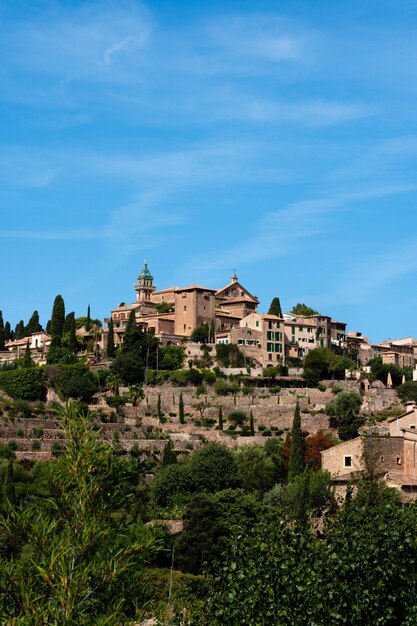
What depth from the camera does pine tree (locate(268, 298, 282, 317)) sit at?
94.4 meters

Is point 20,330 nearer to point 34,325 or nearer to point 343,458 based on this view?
point 34,325

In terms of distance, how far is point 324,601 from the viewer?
71.3ft

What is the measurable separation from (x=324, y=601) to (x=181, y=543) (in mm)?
21564

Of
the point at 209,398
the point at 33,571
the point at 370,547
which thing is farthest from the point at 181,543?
the point at 209,398

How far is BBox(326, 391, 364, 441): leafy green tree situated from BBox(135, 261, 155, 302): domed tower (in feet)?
102

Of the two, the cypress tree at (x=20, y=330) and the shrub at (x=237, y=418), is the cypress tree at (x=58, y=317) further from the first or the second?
the shrub at (x=237, y=418)

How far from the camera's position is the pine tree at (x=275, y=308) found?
94.4 metres

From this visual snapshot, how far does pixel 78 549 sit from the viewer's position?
674 inches

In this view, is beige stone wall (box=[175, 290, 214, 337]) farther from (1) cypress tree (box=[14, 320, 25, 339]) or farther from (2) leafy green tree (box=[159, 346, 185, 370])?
(1) cypress tree (box=[14, 320, 25, 339])

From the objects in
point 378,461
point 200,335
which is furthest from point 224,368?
point 378,461

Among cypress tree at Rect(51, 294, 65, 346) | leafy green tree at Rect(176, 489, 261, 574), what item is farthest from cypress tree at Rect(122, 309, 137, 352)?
leafy green tree at Rect(176, 489, 261, 574)

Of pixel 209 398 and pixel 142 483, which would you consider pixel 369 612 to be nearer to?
pixel 142 483

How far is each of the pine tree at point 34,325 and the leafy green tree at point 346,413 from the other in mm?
36631

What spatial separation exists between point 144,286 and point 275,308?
15.6 m
